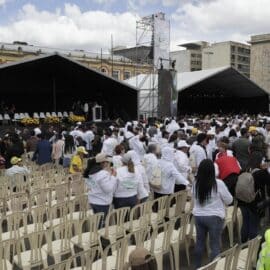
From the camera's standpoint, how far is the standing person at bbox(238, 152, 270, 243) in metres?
5.07

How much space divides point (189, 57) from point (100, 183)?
93415 millimetres

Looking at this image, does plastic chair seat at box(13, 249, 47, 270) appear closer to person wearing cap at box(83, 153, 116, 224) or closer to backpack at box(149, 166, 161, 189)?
person wearing cap at box(83, 153, 116, 224)

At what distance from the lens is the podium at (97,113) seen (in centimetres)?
2466

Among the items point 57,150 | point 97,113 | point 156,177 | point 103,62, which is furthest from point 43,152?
point 103,62

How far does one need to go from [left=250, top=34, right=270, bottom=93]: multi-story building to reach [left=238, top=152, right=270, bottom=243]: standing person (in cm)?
6241

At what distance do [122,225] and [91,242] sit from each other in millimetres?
455

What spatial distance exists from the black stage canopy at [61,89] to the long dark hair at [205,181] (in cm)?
1830

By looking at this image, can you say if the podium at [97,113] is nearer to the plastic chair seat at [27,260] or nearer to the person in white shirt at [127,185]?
the person in white shirt at [127,185]

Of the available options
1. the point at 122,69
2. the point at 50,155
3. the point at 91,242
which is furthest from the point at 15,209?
the point at 122,69

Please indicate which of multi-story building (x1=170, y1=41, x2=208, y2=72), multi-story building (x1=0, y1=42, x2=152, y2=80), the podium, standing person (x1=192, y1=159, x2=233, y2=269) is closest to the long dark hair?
standing person (x1=192, y1=159, x2=233, y2=269)

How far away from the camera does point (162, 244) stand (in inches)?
184

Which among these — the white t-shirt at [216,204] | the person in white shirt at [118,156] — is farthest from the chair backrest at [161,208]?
the person in white shirt at [118,156]

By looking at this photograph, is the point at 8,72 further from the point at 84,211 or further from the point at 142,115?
the point at 84,211

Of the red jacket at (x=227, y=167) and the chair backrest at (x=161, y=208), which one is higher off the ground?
the red jacket at (x=227, y=167)
